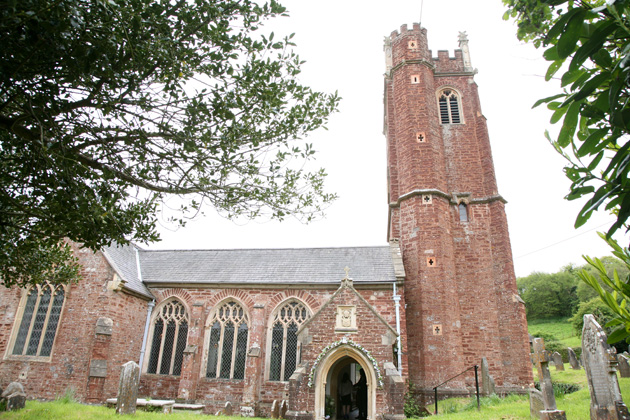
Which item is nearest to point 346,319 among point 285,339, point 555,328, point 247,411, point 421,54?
point 285,339

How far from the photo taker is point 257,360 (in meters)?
16.8

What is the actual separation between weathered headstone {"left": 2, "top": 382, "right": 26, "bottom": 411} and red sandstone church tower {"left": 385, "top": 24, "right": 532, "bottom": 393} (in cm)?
1404

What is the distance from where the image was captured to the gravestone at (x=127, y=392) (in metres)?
11.5

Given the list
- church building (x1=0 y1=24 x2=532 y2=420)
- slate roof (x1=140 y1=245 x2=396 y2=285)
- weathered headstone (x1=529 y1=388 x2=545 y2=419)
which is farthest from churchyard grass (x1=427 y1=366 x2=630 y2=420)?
slate roof (x1=140 y1=245 x2=396 y2=285)

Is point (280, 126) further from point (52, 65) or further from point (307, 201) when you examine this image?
point (52, 65)

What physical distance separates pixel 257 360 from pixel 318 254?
6.67 metres

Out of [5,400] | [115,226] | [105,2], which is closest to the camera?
[105,2]

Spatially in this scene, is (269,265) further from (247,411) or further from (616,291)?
(616,291)

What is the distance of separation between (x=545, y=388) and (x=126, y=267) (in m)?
18.3

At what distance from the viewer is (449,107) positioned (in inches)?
867

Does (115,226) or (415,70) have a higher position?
(415,70)

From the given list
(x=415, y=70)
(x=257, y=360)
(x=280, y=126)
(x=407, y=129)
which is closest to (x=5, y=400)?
(x=257, y=360)

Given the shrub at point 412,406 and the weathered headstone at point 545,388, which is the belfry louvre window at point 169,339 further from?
the weathered headstone at point 545,388

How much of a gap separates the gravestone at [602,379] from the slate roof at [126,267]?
17171mm
